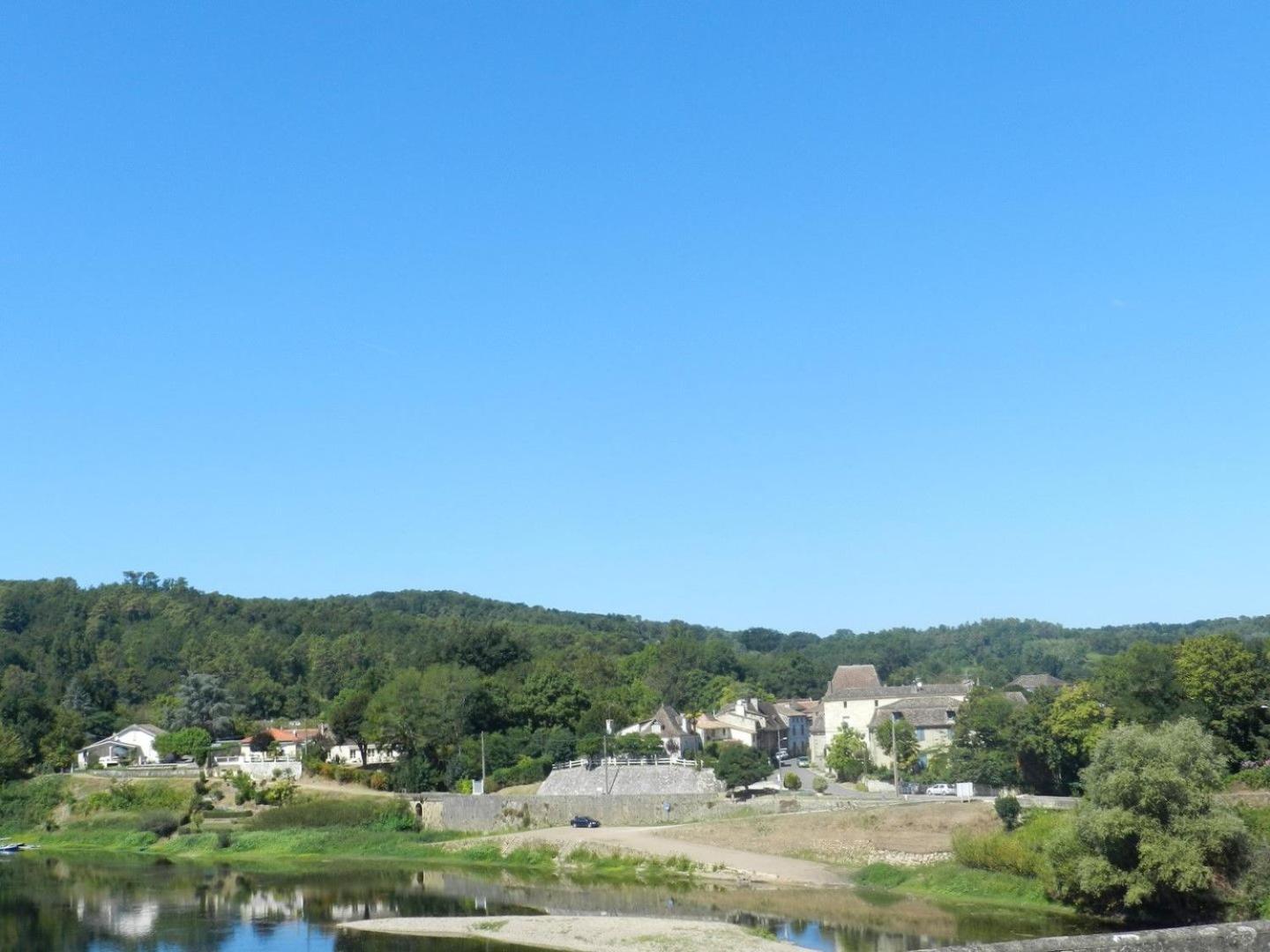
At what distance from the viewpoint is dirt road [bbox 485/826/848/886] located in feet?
156

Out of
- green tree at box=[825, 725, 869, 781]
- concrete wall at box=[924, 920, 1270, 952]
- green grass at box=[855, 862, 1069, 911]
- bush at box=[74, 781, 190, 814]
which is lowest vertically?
green grass at box=[855, 862, 1069, 911]

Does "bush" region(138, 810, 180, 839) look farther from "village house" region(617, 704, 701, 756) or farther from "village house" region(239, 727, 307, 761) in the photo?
"village house" region(617, 704, 701, 756)

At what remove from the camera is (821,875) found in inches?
1858

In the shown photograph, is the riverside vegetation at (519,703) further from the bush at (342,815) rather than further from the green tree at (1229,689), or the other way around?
the bush at (342,815)

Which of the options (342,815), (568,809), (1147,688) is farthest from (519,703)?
(1147,688)

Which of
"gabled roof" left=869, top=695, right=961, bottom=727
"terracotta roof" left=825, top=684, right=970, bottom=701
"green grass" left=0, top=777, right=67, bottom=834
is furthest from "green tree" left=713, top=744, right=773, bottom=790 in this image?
"green grass" left=0, top=777, right=67, bottom=834

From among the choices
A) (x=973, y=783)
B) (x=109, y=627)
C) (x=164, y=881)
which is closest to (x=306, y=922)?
(x=164, y=881)

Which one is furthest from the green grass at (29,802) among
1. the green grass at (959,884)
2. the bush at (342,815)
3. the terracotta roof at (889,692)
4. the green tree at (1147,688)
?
the green tree at (1147,688)

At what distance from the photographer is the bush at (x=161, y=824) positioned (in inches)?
2894

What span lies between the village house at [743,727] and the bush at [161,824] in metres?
38.2

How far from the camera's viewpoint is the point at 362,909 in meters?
47.1

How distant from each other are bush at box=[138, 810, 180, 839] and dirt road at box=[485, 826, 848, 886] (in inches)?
1018

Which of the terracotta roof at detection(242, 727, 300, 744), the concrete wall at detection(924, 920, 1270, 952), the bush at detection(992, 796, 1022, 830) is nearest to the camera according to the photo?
the concrete wall at detection(924, 920, 1270, 952)

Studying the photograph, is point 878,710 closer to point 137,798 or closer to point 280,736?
point 280,736
